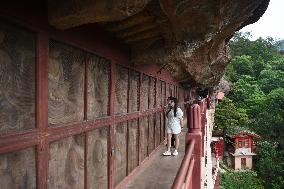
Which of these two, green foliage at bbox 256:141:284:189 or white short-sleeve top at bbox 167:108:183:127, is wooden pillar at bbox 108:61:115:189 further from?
green foliage at bbox 256:141:284:189

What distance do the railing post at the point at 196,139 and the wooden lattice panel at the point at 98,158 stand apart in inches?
58.9

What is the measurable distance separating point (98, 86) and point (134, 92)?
89.4 inches

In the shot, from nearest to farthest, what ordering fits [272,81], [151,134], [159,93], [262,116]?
[151,134] → [159,93] → [262,116] → [272,81]

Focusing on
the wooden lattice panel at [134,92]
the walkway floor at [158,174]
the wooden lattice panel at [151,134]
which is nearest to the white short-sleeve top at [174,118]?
the wooden lattice panel at [151,134]

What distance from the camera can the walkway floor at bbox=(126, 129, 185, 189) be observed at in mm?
6338

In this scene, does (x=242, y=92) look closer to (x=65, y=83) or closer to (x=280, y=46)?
(x=280, y=46)

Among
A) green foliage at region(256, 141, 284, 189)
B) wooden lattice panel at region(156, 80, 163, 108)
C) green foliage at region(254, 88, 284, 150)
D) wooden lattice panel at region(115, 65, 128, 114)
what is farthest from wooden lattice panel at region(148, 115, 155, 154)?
green foliage at region(254, 88, 284, 150)

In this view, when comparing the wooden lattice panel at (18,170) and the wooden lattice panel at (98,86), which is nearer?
the wooden lattice panel at (18,170)

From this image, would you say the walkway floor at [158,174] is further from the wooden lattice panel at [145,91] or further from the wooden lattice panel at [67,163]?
the wooden lattice panel at [67,163]

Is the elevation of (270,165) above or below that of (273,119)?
below

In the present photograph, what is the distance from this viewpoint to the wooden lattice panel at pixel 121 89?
565cm

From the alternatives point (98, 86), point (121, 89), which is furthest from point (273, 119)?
point (98, 86)

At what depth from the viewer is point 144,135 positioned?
7938 millimetres

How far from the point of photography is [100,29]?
4680 mm
